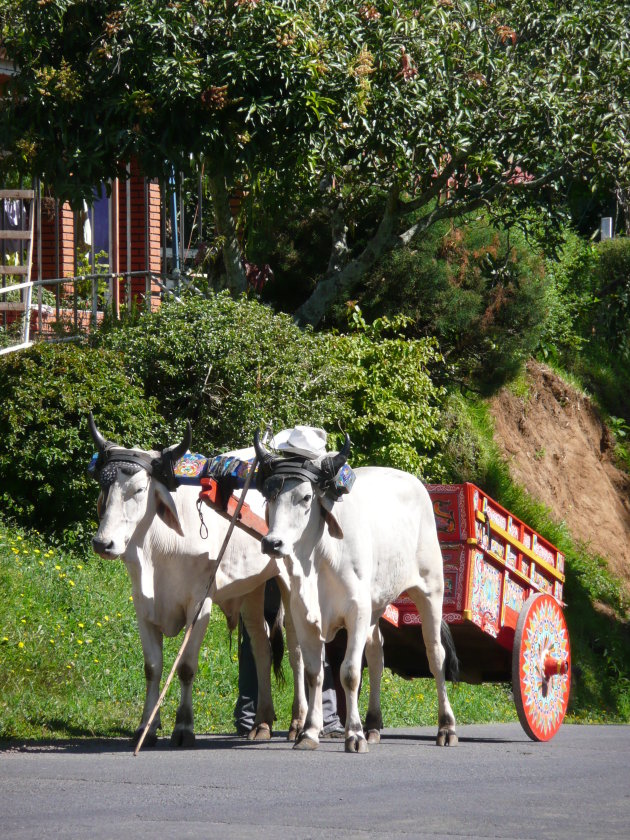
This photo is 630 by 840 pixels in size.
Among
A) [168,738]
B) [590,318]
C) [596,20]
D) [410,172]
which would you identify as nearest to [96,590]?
[168,738]

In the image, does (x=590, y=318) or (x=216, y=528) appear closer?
(x=216, y=528)

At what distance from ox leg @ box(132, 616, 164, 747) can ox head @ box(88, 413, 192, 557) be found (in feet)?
2.21

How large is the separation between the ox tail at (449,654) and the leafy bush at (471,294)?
955 cm

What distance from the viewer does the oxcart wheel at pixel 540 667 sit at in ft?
33.4

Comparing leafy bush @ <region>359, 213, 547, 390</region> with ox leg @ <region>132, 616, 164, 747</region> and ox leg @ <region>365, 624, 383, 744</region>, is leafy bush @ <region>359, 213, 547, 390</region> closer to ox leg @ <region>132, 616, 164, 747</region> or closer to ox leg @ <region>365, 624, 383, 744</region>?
ox leg @ <region>365, 624, 383, 744</region>

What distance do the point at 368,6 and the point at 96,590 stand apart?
8.24 m

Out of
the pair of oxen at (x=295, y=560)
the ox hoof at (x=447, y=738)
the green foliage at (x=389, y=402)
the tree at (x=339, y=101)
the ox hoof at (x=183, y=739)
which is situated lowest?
the ox hoof at (x=447, y=738)

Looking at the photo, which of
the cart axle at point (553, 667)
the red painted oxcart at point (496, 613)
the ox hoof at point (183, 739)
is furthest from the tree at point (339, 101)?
the ox hoof at point (183, 739)

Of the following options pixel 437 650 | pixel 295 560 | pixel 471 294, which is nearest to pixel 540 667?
pixel 437 650

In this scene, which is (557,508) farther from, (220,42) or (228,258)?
(220,42)

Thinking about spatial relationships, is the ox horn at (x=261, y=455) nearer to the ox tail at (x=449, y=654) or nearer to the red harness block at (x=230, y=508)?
the red harness block at (x=230, y=508)

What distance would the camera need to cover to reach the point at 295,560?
358 inches

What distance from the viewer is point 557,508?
2245 cm

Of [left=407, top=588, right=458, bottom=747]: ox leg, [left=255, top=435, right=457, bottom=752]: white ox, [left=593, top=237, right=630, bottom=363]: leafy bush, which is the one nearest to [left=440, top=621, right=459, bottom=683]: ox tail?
[left=407, top=588, right=458, bottom=747]: ox leg
